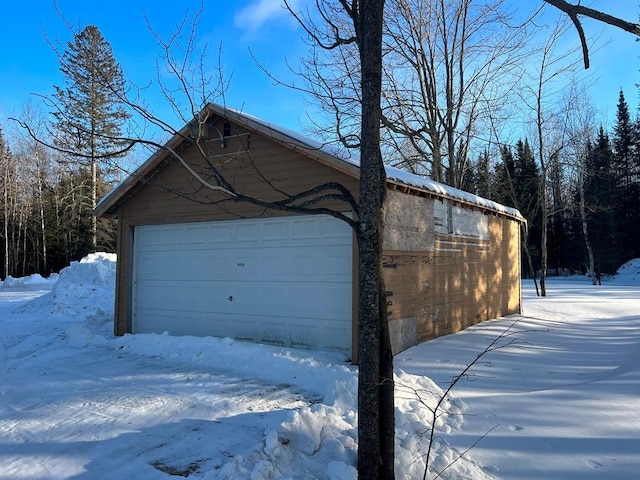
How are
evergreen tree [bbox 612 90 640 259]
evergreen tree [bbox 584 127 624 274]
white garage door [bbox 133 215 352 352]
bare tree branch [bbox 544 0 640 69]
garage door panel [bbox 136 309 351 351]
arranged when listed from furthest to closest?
evergreen tree [bbox 612 90 640 259]
evergreen tree [bbox 584 127 624 274]
white garage door [bbox 133 215 352 352]
garage door panel [bbox 136 309 351 351]
bare tree branch [bbox 544 0 640 69]

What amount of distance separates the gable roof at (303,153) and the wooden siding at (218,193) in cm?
24

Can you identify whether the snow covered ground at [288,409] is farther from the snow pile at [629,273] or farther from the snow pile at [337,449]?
the snow pile at [629,273]

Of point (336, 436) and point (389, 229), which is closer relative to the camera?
point (336, 436)

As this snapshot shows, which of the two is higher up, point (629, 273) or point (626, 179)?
point (626, 179)

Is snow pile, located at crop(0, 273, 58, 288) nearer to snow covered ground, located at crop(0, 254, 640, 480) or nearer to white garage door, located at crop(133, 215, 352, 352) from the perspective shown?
snow covered ground, located at crop(0, 254, 640, 480)

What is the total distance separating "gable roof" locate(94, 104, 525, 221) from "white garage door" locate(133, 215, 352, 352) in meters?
0.95

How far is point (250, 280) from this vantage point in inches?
343

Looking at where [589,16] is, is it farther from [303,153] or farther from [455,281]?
[455,281]

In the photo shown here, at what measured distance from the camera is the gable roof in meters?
7.25

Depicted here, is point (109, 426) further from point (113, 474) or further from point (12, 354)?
point (12, 354)

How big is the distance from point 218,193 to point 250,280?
1.73 meters

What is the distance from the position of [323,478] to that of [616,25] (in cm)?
371

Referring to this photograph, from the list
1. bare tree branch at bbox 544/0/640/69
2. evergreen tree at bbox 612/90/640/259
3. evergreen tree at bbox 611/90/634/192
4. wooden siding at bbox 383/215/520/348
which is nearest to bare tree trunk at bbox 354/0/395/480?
bare tree branch at bbox 544/0/640/69

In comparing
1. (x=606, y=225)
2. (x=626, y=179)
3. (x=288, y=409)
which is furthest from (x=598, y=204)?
(x=288, y=409)
